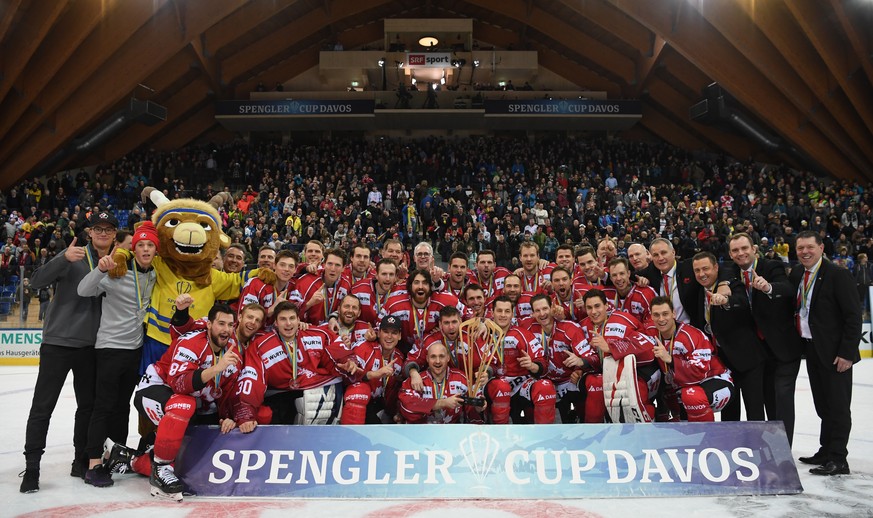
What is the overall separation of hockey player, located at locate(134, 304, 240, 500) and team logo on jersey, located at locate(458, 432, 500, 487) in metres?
1.60

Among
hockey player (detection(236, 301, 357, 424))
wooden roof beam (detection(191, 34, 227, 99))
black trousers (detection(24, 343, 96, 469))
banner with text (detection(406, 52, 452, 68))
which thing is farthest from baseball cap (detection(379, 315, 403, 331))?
banner with text (detection(406, 52, 452, 68))

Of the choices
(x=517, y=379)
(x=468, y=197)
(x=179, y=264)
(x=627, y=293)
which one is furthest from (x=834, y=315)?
(x=468, y=197)

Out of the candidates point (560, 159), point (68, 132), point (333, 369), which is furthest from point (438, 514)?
point (560, 159)

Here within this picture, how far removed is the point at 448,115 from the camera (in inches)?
1024

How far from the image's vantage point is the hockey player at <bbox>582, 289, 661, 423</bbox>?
476 centimetres

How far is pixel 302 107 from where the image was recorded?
25484 mm

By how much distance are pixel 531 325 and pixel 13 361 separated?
10741 mm

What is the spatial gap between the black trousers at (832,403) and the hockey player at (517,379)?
1.93m

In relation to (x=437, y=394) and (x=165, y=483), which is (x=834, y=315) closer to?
(x=437, y=394)

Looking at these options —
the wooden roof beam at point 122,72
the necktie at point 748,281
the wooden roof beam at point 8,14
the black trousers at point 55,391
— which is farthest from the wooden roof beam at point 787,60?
the black trousers at point 55,391

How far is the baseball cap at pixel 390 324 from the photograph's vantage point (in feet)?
17.0

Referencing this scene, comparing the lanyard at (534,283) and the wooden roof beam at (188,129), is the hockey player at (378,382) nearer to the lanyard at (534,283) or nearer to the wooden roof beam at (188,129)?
the lanyard at (534,283)

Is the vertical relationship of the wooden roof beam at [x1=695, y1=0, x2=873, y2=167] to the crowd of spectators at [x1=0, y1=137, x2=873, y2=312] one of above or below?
above

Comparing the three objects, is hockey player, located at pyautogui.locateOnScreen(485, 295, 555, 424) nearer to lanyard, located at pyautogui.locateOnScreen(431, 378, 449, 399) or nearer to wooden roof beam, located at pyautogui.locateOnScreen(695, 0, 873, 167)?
lanyard, located at pyautogui.locateOnScreen(431, 378, 449, 399)
